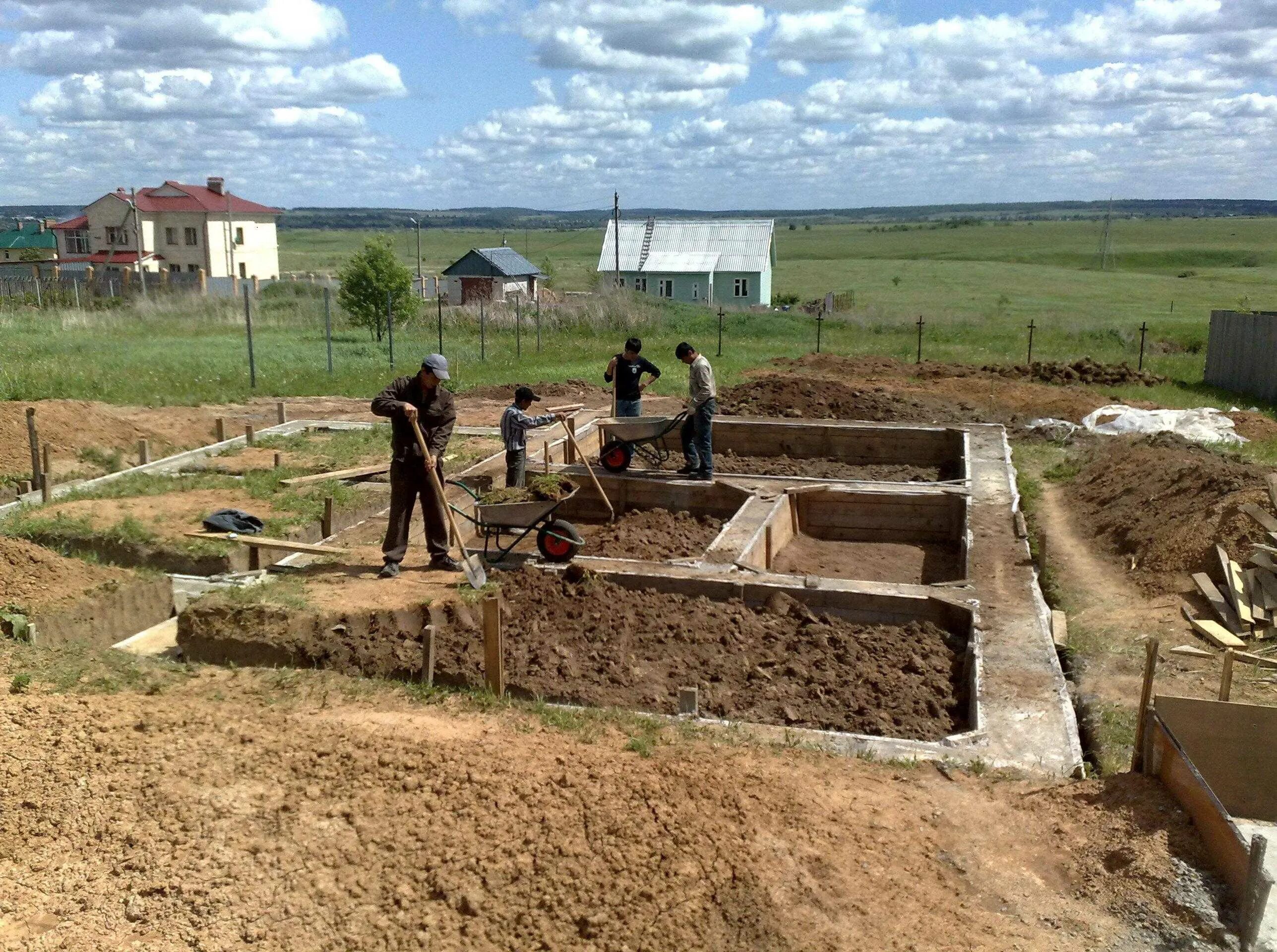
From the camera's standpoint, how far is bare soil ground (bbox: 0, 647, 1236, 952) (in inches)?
176

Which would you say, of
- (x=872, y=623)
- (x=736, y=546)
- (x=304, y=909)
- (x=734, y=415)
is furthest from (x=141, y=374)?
(x=304, y=909)

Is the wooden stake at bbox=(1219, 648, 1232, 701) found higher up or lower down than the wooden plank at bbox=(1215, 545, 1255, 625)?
higher up

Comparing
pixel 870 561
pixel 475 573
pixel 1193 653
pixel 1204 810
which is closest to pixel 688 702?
pixel 475 573

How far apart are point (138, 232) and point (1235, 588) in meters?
48.1

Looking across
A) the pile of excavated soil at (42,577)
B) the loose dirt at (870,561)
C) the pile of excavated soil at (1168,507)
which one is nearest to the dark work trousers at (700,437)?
the loose dirt at (870,561)

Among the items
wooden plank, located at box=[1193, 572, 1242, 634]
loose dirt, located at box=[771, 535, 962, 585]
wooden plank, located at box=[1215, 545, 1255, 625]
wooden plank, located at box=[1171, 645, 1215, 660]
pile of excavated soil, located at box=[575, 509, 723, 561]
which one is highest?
wooden plank, located at box=[1215, 545, 1255, 625]

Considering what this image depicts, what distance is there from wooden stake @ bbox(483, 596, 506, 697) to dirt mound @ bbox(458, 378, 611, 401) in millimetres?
12701

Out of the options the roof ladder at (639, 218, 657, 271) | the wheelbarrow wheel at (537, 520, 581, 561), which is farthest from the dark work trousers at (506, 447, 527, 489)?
the roof ladder at (639, 218, 657, 271)

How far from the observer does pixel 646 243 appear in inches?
2180

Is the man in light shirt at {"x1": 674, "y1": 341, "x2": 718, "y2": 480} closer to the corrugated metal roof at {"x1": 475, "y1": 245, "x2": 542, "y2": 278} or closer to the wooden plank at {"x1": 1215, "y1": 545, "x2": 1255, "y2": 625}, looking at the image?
the wooden plank at {"x1": 1215, "y1": 545, "x2": 1255, "y2": 625}

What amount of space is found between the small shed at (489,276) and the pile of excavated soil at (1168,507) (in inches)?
1426

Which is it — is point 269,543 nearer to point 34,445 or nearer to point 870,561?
point 34,445

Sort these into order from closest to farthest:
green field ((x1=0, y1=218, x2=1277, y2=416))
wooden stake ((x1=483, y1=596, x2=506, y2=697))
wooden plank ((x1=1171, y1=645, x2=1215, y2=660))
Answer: wooden stake ((x1=483, y1=596, x2=506, y2=697))
wooden plank ((x1=1171, y1=645, x2=1215, y2=660))
green field ((x1=0, y1=218, x2=1277, y2=416))

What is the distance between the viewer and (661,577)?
29.7 feet
